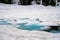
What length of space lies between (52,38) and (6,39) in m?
1.01

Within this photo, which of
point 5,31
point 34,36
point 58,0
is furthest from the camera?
point 58,0

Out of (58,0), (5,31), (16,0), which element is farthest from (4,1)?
(5,31)

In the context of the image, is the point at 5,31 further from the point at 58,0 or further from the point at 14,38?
the point at 58,0

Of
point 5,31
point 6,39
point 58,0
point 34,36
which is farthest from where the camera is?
point 58,0

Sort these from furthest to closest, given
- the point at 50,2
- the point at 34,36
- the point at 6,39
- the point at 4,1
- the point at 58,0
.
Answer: the point at 58,0 < the point at 4,1 < the point at 50,2 < the point at 34,36 < the point at 6,39

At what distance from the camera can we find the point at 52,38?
10.5 feet

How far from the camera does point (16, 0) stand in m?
14.5

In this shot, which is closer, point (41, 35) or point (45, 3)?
point (41, 35)

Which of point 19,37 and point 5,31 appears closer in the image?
point 19,37

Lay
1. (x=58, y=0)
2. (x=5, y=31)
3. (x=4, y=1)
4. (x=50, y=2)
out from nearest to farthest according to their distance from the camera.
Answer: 1. (x=5, y=31)
2. (x=50, y=2)
3. (x=4, y=1)
4. (x=58, y=0)

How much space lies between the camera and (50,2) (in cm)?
1262

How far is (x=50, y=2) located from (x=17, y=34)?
955cm

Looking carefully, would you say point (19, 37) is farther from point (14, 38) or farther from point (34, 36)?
point (34, 36)

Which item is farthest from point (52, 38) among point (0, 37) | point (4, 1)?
Result: point (4, 1)
